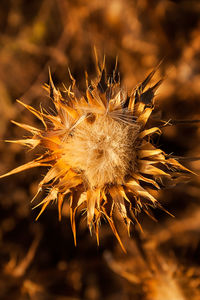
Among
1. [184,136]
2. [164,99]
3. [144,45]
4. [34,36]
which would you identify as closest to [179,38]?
[144,45]

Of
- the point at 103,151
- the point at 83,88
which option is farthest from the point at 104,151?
the point at 83,88

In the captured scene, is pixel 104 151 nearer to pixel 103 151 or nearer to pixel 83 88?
pixel 103 151

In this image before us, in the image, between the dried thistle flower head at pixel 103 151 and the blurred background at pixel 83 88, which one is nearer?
the dried thistle flower head at pixel 103 151

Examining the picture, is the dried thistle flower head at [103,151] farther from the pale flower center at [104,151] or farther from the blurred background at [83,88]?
the blurred background at [83,88]

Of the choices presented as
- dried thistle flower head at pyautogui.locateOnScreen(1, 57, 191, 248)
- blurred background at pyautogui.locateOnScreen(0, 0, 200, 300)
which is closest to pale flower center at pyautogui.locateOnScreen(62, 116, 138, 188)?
dried thistle flower head at pyautogui.locateOnScreen(1, 57, 191, 248)

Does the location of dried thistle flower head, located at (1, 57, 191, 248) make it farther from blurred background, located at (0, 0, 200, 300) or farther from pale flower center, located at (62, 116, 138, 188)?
blurred background, located at (0, 0, 200, 300)

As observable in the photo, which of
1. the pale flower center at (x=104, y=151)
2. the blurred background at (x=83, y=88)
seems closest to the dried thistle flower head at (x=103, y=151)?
the pale flower center at (x=104, y=151)
